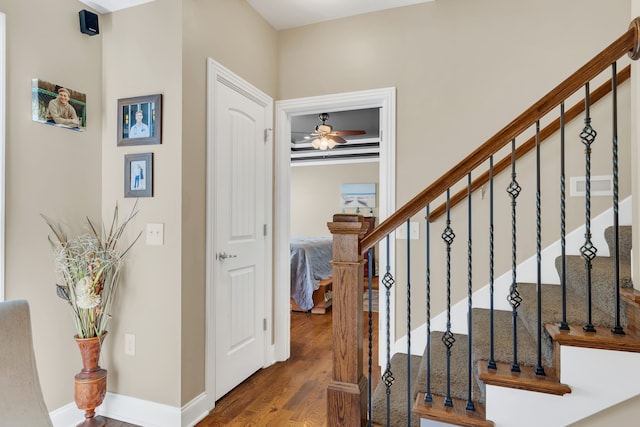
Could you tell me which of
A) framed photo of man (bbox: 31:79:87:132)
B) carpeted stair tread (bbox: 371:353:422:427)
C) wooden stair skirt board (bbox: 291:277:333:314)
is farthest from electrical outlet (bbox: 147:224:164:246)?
Answer: wooden stair skirt board (bbox: 291:277:333:314)

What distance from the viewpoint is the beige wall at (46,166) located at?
6.00 feet

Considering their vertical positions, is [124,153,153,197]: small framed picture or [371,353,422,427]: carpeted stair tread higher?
[124,153,153,197]: small framed picture

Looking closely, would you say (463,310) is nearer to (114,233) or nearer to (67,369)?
(114,233)

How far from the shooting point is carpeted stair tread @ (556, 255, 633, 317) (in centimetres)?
144

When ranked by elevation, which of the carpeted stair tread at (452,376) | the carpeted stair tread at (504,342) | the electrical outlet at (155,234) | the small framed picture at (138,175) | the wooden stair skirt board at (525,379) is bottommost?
the carpeted stair tread at (452,376)

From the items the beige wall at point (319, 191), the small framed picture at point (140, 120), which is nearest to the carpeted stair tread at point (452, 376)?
the small framed picture at point (140, 120)

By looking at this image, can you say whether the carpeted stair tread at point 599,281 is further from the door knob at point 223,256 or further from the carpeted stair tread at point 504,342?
the door knob at point 223,256

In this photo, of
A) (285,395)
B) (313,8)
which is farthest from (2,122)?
(285,395)

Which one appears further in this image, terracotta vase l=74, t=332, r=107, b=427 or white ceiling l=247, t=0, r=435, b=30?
white ceiling l=247, t=0, r=435, b=30

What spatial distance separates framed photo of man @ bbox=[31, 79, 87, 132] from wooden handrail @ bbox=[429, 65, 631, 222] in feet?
7.74

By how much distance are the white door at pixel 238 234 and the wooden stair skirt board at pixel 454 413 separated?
136cm

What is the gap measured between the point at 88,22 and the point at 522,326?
304 centimetres

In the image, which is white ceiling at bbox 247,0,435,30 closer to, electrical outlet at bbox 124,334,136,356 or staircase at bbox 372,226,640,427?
staircase at bbox 372,226,640,427

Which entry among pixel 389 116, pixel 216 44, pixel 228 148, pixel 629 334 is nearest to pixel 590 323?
pixel 629 334
